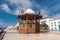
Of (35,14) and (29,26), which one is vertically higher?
(35,14)

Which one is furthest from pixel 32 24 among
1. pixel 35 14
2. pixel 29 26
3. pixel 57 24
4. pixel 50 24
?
pixel 50 24

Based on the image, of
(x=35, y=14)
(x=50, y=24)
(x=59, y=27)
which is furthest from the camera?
(x=50, y=24)

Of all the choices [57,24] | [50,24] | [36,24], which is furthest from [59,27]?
[36,24]

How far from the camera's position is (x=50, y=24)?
8212 centimetres

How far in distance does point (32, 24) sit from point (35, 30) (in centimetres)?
143

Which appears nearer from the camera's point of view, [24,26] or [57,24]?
[24,26]

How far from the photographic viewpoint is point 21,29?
2336 centimetres

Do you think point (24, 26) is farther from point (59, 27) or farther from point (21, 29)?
point (59, 27)

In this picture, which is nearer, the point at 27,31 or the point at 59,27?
the point at 27,31

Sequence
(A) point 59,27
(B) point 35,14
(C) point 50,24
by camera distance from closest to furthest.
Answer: (B) point 35,14 < (A) point 59,27 < (C) point 50,24

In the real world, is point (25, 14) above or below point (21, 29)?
above

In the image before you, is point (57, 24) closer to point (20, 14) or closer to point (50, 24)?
point (50, 24)

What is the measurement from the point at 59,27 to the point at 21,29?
5543 cm

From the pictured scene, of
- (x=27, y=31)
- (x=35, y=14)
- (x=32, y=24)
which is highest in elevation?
(x=35, y=14)
